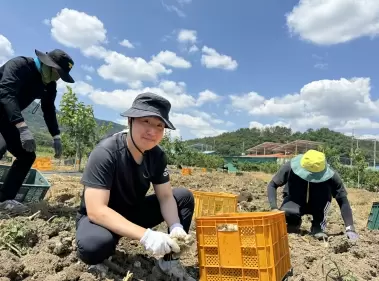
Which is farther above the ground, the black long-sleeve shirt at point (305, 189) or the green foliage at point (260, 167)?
the black long-sleeve shirt at point (305, 189)

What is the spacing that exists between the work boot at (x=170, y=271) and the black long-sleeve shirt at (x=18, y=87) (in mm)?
1853

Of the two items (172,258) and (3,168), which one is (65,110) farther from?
(172,258)

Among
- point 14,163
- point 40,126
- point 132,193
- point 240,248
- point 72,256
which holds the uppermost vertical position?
point 40,126

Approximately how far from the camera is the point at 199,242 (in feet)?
8.13

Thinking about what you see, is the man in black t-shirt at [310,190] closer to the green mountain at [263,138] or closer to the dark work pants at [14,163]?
the dark work pants at [14,163]

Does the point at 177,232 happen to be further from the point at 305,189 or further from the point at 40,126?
the point at 40,126

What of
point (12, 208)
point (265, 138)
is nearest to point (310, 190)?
point (12, 208)

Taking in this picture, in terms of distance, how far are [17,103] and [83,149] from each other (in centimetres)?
1668

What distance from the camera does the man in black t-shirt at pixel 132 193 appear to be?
89.0 inches

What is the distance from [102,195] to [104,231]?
0.76 feet

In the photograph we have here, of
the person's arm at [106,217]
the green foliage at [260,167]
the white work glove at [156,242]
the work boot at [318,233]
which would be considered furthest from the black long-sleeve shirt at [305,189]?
the green foliage at [260,167]

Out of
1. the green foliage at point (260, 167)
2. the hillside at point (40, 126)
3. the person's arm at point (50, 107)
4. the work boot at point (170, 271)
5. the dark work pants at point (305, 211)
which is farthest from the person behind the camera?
the green foliage at point (260, 167)

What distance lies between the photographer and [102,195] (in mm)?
2297

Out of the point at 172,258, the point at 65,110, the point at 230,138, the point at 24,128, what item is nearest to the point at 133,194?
the point at 172,258
